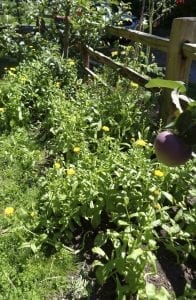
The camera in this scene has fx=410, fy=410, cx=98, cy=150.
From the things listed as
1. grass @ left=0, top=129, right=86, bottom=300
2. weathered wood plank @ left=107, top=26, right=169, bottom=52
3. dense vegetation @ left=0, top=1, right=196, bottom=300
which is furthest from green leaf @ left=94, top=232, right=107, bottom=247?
weathered wood plank @ left=107, top=26, right=169, bottom=52

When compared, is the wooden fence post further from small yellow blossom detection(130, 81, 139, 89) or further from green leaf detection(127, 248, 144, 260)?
green leaf detection(127, 248, 144, 260)

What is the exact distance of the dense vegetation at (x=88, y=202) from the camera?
246cm

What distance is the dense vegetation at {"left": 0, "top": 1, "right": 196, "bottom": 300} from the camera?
2463 millimetres

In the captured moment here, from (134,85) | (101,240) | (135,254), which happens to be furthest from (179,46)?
(135,254)

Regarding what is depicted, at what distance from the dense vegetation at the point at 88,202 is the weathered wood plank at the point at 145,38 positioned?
47cm

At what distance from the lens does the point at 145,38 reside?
4.27 meters

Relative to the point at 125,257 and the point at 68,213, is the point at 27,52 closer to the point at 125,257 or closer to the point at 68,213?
the point at 68,213

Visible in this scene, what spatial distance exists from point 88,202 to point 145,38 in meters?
2.18

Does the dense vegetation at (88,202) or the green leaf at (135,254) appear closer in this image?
the green leaf at (135,254)

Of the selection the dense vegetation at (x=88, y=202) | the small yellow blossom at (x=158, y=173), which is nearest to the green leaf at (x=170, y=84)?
the dense vegetation at (x=88, y=202)

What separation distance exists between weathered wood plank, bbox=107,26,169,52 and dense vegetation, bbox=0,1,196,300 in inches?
18.5

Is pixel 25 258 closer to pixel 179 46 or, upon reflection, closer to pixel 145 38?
pixel 179 46

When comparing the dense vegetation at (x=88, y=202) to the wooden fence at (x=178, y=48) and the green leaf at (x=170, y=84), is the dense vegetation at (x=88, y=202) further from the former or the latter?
the green leaf at (x=170, y=84)

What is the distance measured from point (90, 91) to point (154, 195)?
2.24 meters
